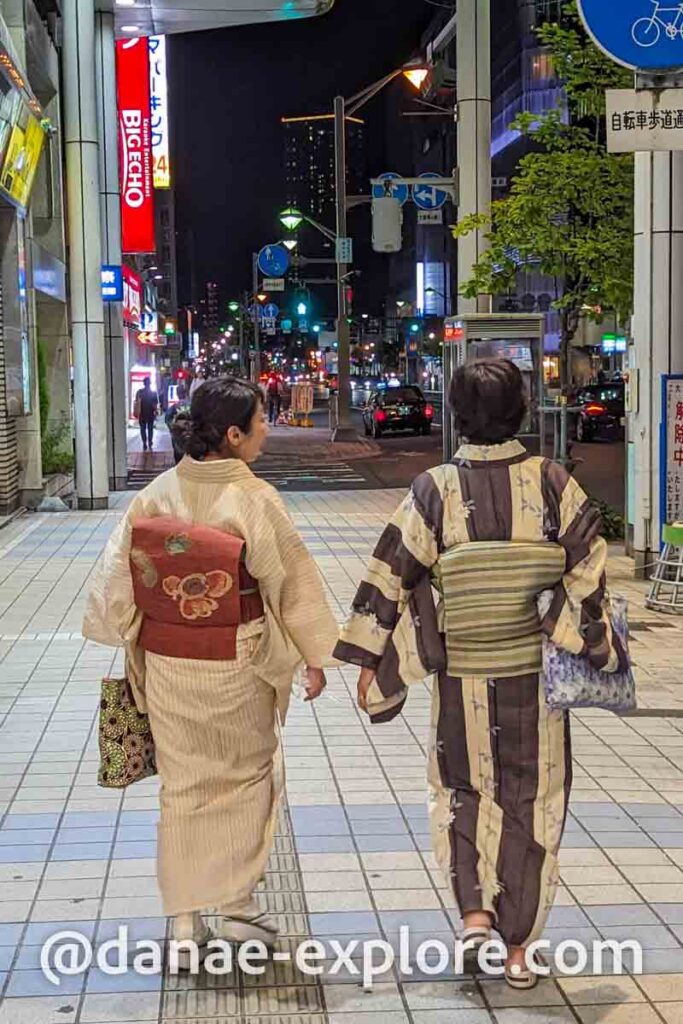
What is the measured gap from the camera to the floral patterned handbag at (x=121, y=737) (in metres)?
4.07

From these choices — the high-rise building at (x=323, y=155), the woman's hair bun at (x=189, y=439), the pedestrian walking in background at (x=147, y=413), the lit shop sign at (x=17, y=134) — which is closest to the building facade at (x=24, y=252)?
the lit shop sign at (x=17, y=134)

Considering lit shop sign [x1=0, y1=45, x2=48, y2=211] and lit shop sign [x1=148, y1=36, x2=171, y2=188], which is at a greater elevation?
lit shop sign [x1=148, y1=36, x2=171, y2=188]

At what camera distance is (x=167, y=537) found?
3898 millimetres

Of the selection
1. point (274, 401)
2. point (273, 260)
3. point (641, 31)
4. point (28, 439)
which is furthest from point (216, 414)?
point (274, 401)

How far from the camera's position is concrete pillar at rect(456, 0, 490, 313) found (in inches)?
635

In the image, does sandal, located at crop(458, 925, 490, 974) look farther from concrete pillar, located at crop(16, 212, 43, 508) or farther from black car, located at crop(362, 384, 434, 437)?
black car, located at crop(362, 384, 434, 437)

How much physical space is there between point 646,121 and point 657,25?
587 mm

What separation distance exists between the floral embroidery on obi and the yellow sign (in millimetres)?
12928

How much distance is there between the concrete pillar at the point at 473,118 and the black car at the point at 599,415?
1671 cm

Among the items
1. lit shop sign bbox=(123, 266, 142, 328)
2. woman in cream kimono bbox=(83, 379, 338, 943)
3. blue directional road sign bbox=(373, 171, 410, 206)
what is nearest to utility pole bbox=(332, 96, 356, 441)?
lit shop sign bbox=(123, 266, 142, 328)

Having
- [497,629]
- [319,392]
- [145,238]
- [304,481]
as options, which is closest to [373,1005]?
[497,629]

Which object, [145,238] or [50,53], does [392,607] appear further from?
[145,238]

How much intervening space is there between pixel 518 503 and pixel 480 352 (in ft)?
38.5

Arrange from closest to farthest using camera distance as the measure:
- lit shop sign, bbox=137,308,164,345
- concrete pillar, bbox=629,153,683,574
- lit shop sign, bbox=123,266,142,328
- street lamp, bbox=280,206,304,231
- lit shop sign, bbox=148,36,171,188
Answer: concrete pillar, bbox=629,153,683,574
lit shop sign, bbox=123,266,142,328
street lamp, bbox=280,206,304,231
lit shop sign, bbox=148,36,171,188
lit shop sign, bbox=137,308,164,345
